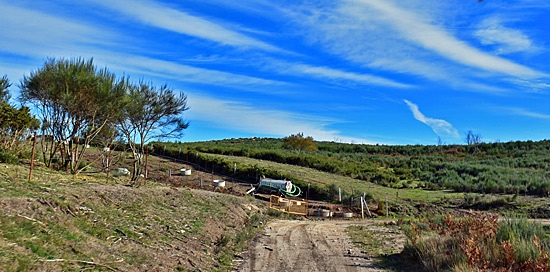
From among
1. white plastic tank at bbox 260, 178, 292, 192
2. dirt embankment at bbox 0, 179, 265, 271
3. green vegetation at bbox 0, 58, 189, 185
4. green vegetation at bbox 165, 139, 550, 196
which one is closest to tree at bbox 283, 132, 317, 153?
green vegetation at bbox 165, 139, 550, 196

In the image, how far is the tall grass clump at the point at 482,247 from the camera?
7746 millimetres

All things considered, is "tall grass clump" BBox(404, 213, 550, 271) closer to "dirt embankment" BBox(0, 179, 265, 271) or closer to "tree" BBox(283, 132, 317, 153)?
"dirt embankment" BBox(0, 179, 265, 271)

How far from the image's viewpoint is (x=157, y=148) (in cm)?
5384

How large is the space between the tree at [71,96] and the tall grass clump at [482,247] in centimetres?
1683

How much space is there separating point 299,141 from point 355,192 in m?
47.1

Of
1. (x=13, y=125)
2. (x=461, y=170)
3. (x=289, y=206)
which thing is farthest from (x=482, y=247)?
(x=461, y=170)

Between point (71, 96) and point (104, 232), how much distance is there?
13538 mm

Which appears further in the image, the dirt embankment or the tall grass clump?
the tall grass clump

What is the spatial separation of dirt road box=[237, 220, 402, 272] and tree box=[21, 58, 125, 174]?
37.4 feet

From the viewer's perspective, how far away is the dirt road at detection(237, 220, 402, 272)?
33.7ft

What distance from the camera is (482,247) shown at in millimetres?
8750

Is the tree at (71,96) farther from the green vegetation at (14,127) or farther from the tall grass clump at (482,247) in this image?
the tall grass clump at (482,247)

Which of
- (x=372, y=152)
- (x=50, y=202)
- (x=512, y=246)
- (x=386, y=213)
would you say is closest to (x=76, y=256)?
(x=50, y=202)

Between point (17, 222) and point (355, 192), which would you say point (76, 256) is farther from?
point (355, 192)
